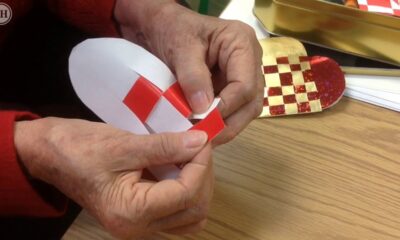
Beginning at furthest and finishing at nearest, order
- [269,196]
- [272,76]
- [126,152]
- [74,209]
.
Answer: [74,209]
[272,76]
[269,196]
[126,152]

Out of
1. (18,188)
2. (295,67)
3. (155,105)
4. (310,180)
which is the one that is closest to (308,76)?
(295,67)

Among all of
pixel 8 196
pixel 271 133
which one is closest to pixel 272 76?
pixel 271 133

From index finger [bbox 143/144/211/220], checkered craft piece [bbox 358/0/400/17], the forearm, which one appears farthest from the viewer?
checkered craft piece [bbox 358/0/400/17]

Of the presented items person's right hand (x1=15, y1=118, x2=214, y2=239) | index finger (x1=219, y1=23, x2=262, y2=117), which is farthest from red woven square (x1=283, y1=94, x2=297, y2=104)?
person's right hand (x1=15, y1=118, x2=214, y2=239)

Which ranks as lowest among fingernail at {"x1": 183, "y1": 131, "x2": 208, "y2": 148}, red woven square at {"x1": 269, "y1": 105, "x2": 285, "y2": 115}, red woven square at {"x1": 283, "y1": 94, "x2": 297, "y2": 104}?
red woven square at {"x1": 269, "y1": 105, "x2": 285, "y2": 115}

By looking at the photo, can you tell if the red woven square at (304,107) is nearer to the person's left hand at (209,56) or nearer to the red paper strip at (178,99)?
A: the person's left hand at (209,56)

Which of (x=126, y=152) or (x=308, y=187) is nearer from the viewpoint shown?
(x=126, y=152)

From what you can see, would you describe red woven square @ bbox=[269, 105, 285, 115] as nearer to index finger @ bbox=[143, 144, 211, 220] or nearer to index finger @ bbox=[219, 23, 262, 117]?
index finger @ bbox=[219, 23, 262, 117]

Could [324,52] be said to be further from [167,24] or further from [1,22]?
[1,22]
